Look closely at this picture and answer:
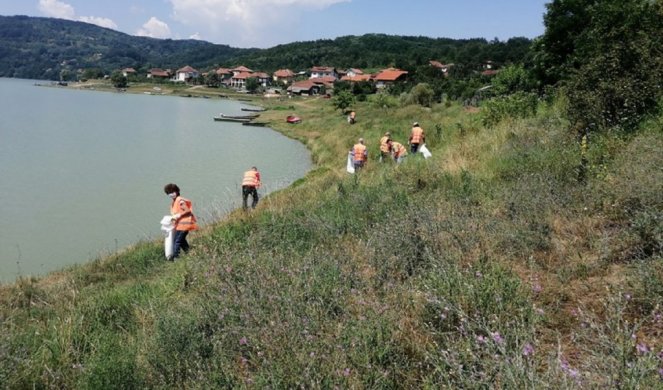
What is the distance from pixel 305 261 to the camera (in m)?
5.23

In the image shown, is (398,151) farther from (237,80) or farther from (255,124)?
(237,80)

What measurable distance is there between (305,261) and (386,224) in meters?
1.54

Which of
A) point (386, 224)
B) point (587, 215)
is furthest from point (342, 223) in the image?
point (587, 215)

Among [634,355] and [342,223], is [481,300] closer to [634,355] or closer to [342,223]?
[634,355]

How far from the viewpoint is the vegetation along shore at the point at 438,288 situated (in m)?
3.16

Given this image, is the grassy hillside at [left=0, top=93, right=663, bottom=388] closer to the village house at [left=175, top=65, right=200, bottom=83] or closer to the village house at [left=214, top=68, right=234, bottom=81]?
the village house at [left=214, top=68, right=234, bottom=81]

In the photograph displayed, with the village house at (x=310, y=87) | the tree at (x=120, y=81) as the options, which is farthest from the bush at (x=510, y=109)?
the tree at (x=120, y=81)

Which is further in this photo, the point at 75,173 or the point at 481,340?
the point at 75,173

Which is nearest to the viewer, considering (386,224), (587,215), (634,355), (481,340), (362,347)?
(634,355)

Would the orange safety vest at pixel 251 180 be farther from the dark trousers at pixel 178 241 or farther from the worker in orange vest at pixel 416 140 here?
the worker in orange vest at pixel 416 140

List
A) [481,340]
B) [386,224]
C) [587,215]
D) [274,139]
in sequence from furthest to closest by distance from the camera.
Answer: [274,139] < [386,224] < [587,215] < [481,340]

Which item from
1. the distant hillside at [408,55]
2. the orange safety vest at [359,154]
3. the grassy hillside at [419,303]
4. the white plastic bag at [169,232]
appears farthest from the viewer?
the distant hillside at [408,55]

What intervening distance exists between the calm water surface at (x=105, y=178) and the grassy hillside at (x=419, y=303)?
6421mm

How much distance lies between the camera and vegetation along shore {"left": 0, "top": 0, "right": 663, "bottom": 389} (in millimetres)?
3156
